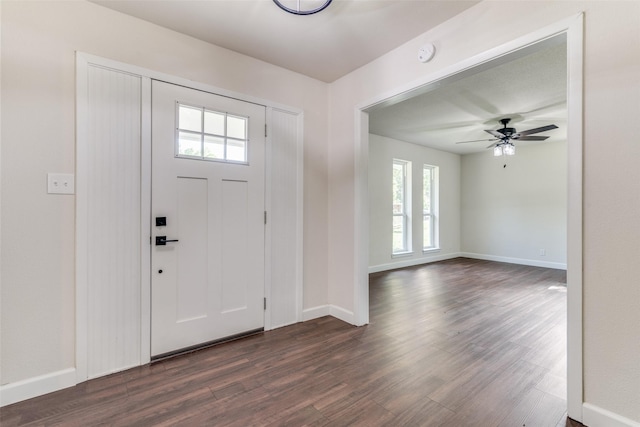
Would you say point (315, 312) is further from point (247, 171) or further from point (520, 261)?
point (520, 261)

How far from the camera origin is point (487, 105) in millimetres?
3908

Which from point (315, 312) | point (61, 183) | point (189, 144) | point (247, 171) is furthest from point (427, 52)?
point (61, 183)

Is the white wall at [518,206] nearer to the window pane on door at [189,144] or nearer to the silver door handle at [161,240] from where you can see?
the window pane on door at [189,144]

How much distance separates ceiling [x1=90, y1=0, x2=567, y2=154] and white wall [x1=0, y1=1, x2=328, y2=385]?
0.88 ft

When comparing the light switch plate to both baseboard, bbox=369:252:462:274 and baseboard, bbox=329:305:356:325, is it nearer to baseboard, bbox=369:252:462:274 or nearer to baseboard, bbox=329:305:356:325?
baseboard, bbox=329:305:356:325

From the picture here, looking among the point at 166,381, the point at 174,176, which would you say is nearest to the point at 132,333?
the point at 166,381

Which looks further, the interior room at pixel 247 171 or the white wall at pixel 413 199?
the white wall at pixel 413 199

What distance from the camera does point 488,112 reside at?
165 inches

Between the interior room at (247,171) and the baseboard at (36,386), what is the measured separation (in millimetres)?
A: 10

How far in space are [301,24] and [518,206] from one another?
654 centimetres

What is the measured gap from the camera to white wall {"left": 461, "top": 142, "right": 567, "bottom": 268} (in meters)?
5.98

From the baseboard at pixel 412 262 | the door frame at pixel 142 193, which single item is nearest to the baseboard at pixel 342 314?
the door frame at pixel 142 193

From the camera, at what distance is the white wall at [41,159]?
1.75 metres

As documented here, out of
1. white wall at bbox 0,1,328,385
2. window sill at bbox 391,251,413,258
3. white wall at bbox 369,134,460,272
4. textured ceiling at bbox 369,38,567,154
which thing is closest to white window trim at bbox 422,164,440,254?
white wall at bbox 369,134,460,272
